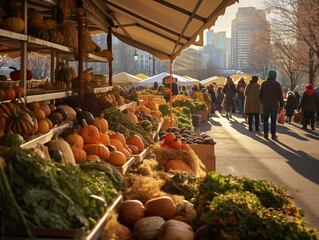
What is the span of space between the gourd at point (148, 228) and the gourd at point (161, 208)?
0.18 m

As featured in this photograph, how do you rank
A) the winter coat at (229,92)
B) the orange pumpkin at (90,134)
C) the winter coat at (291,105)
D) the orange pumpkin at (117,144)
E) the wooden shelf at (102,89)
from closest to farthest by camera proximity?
the orange pumpkin at (90,134) < the orange pumpkin at (117,144) < the wooden shelf at (102,89) < the winter coat at (291,105) < the winter coat at (229,92)

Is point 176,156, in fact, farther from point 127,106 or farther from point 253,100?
point 253,100

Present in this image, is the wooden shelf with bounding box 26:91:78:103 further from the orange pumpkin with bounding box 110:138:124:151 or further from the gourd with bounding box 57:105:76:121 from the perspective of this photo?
the orange pumpkin with bounding box 110:138:124:151

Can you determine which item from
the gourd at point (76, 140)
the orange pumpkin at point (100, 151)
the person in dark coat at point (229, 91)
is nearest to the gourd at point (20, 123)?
the gourd at point (76, 140)

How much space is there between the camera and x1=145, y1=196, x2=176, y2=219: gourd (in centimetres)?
366

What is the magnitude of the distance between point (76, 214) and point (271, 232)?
1.58 meters

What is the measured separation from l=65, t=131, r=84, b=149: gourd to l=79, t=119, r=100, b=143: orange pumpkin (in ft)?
0.77

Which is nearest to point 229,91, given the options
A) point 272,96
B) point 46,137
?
point 272,96

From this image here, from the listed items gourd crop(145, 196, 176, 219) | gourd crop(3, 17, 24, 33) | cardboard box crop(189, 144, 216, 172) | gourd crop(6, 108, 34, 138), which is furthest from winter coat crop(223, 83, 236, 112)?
gourd crop(145, 196, 176, 219)

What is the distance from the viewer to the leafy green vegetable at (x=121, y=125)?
665cm

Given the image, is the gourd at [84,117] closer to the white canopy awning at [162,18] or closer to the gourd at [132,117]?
the white canopy awning at [162,18]

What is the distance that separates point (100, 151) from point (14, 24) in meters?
1.83

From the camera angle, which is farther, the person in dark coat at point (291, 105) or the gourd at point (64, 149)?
the person in dark coat at point (291, 105)

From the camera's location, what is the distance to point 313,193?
23.8 feet
